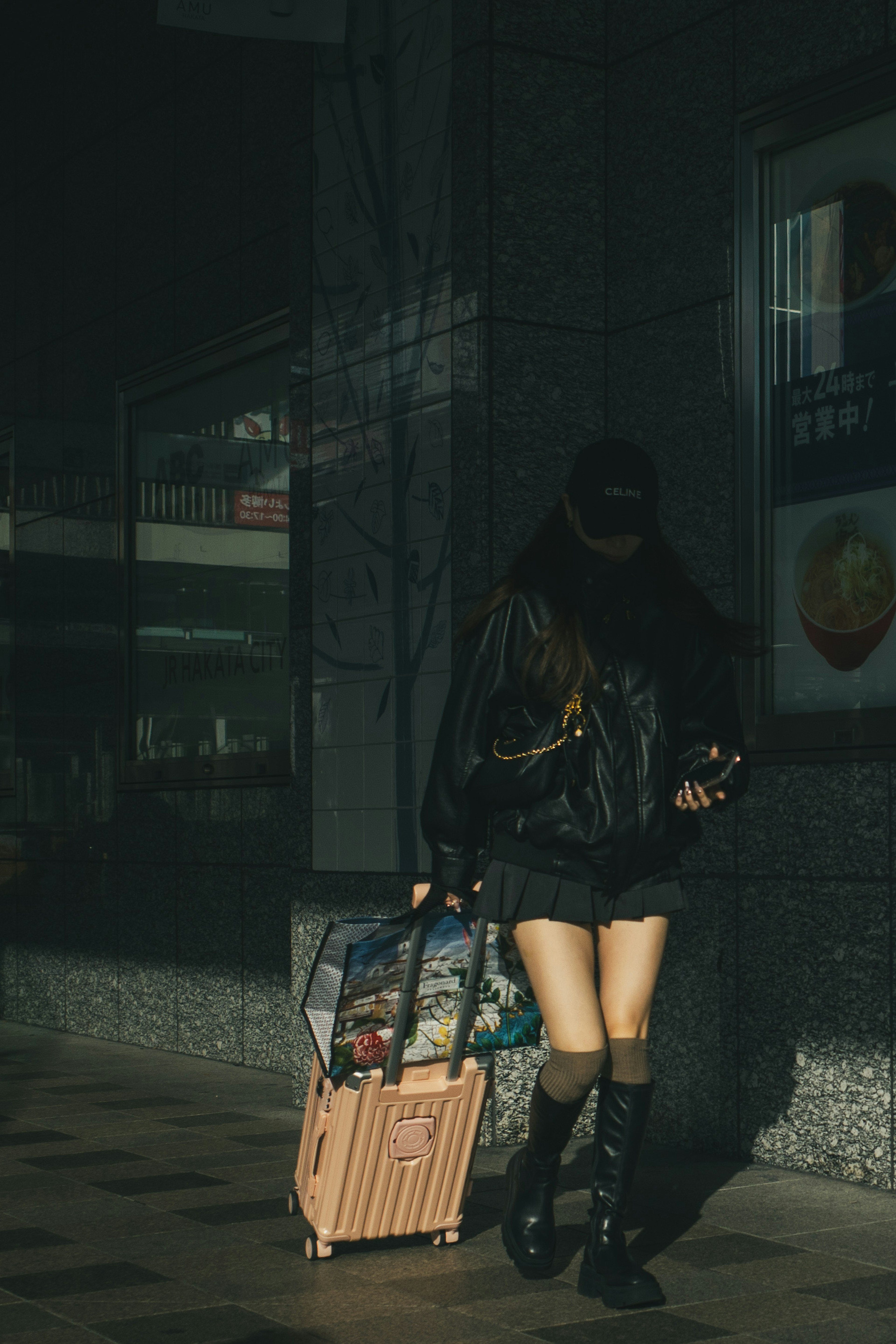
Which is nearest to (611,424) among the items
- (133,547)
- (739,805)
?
(739,805)

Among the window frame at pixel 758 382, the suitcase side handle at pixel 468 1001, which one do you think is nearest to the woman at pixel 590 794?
the suitcase side handle at pixel 468 1001

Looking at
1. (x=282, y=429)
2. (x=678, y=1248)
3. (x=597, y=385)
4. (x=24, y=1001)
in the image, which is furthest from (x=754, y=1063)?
(x=24, y=1001)

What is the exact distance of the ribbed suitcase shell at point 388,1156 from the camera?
4379mm

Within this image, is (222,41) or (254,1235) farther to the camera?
(222,41)

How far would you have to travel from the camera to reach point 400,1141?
443cm

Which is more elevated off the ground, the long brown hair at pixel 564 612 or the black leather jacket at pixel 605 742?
the long brown hair at pixel 564 612

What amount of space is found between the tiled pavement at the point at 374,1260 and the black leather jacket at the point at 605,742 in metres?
0.98

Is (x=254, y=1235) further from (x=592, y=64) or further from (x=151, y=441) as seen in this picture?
(x=151, y=441)

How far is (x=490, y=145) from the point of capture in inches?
241

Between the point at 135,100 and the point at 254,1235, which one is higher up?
the point at 135,100

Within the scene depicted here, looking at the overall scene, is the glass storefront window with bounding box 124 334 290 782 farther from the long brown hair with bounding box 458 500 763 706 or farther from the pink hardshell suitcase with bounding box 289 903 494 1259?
the long brown hair with bounding box 458 500 763 706

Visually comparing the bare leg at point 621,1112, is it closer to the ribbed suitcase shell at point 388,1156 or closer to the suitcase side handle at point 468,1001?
the suitcase side handle at point 468,1001

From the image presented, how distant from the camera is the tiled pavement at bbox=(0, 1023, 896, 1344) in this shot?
3.82 meters

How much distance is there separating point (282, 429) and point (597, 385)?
2.62 metres
